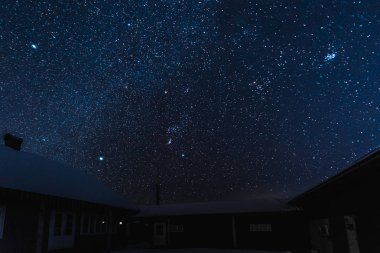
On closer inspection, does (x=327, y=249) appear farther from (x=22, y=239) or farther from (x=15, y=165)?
(x=15, y=165)

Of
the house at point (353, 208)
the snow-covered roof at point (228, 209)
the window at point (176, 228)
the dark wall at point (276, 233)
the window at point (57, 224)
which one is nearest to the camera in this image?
the house at point (353, 208)

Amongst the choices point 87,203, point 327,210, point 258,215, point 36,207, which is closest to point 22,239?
point 36,207

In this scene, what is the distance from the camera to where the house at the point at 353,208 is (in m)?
9.20

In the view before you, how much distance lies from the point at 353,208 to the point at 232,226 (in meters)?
15.1

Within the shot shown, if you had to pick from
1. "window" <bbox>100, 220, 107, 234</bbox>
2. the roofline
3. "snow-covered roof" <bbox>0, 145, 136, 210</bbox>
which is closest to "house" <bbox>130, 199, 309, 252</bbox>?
"window" <bbox>100, 220, 107, 234</bbox>

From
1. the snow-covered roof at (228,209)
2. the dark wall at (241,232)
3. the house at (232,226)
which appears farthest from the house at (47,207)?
the dark wall at (241,232)

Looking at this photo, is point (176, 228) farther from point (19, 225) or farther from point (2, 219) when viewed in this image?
point (2, 219)

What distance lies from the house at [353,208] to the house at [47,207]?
12237mm

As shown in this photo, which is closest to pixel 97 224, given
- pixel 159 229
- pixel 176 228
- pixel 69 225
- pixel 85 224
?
pixel 85 224

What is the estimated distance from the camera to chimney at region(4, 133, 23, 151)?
68.0ft

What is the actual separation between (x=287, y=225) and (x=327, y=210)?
9.85 meters

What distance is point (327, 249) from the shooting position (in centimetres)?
1564

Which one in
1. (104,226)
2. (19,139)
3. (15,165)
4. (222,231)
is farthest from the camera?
(222,231)

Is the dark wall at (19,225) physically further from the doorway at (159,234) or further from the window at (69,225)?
the doorway at (159,234)
